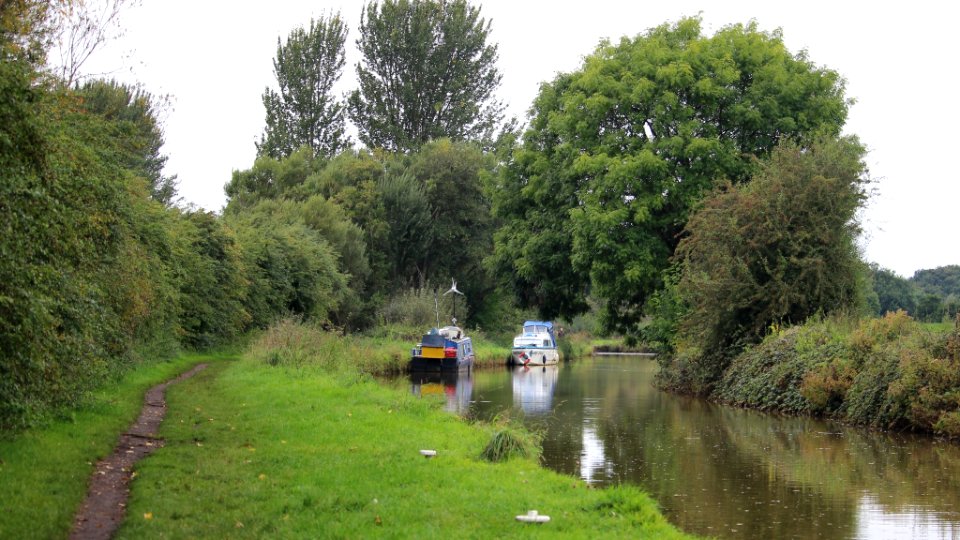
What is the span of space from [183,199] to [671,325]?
20911 mm

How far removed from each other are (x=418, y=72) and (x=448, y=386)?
34.7 metres

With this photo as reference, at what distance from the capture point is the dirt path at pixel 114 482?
373 inches

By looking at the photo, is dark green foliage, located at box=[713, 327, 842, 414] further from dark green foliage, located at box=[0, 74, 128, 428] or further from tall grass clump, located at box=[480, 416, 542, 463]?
dark green foliage, located at box=[0, 74, 128, 428]

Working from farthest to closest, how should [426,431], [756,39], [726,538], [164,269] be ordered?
[756,39]
[164,269]
[426,431]
[726,538]

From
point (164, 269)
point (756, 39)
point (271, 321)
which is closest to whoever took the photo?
point (164, 269)

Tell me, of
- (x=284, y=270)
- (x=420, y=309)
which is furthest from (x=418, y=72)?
(x=284, y=270)

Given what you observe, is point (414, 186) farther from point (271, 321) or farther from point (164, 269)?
point (164, 269)

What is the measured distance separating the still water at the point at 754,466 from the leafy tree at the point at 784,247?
10.9 feet

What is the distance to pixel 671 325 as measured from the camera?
3453 cm

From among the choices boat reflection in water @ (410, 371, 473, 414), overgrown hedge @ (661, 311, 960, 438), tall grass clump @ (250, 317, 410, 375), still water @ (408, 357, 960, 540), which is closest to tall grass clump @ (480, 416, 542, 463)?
still water @ (408, 357, 960, 540)

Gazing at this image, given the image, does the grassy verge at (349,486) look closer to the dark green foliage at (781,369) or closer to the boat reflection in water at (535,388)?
the boat reflection in water at (535,388)

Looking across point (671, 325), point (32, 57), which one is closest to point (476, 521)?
point (32, 57)

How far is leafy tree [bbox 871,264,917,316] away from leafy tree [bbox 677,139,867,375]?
130 feet

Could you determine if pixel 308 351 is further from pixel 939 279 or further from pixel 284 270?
pixel 939 279
